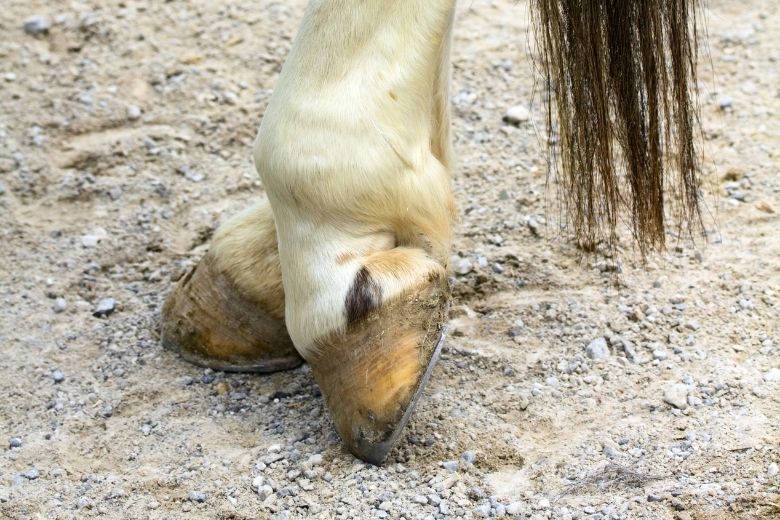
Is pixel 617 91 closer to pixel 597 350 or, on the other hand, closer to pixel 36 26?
pixel 597 350

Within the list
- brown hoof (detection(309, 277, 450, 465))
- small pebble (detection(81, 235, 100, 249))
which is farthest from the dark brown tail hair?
small pebble (detection(81, 235, 100, 249))

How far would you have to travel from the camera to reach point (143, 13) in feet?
12.4

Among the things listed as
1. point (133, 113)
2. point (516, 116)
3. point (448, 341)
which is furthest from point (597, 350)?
point (133, 113)

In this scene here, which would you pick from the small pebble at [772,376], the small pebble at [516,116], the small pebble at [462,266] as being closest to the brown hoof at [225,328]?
the small pebble at [462,266]

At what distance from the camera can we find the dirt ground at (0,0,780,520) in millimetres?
1976

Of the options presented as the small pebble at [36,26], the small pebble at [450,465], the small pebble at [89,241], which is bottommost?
the small pebble at [450,465]

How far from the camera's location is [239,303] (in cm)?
227

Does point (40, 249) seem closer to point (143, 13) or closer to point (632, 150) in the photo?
point (143, 13)

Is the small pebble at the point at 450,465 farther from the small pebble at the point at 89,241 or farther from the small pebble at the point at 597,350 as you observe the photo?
the small pebble at the point at 89,241

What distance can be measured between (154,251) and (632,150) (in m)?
1.36

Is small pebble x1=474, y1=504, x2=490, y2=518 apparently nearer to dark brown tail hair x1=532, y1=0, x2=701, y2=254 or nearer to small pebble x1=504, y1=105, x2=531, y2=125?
dark brown tail hair x1=532, y1=0, x2=701, y2=254

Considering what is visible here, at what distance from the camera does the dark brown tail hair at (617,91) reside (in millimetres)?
A: 1848

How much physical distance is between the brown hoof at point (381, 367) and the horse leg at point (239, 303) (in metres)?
0.30

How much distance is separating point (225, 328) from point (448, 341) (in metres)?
0.48
